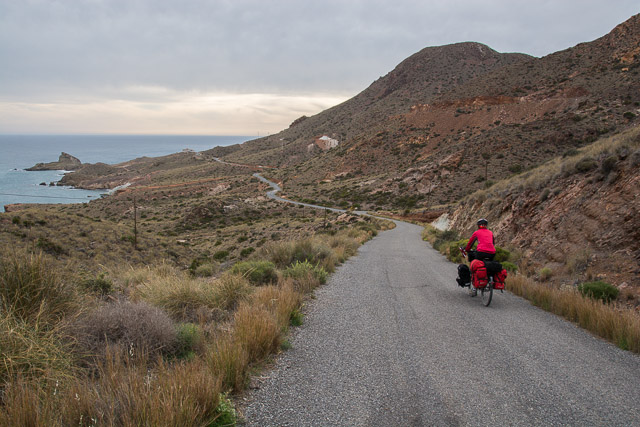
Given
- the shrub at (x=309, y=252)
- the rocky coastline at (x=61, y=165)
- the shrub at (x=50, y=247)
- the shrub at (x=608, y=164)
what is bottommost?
the shrub at (x=50, y=247)

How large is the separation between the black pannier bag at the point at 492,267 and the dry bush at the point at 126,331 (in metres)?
6.02

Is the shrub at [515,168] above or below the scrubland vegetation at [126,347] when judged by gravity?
above

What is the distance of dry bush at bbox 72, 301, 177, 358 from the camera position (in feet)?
12.0

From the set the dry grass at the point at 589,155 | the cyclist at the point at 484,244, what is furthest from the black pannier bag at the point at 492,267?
the dry grass at the point at 589,155

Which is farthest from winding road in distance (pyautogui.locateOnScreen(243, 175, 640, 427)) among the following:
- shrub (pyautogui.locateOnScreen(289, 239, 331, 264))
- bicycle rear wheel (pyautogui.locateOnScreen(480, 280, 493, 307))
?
shrub (pyautogui.locateOnScreen(289, 239, 331, 264))

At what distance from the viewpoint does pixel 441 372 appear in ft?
12.7

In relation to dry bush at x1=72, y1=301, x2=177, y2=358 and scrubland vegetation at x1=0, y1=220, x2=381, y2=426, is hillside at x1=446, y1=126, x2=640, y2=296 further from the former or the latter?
dry bush at x1=72, y1=301, x2=177, y2=358

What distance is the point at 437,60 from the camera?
107m

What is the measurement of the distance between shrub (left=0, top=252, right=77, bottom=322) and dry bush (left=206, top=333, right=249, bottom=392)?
1.92 metres

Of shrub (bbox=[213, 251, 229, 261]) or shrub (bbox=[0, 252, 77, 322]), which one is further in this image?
shrub (bbox=[213, 251, 229, 261])

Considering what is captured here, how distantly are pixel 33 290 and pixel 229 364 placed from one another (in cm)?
256

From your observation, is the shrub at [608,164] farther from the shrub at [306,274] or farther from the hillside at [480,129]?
the hillside at [480,129]

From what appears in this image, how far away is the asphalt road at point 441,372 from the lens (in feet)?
10.1

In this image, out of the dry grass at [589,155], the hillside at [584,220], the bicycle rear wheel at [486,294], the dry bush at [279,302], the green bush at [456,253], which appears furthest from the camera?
the green bush at [456,253]
